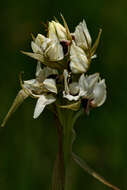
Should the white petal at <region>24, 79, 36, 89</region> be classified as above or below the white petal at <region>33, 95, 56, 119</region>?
above

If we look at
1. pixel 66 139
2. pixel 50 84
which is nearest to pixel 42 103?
pixel 50 84

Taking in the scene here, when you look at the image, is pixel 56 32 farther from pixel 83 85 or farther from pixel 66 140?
pixel 66 140

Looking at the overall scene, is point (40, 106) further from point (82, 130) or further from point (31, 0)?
point (31, 0)

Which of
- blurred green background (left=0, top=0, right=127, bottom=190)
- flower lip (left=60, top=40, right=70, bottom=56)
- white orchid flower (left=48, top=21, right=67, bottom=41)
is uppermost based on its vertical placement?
white orchid flower (left=48, top=21, right=67, bottom=41)

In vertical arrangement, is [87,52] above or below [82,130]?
above

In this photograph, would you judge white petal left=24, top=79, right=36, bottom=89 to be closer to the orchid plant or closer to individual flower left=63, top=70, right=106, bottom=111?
the orchid plant

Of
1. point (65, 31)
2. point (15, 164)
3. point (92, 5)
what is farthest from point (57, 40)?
point (92, 5)

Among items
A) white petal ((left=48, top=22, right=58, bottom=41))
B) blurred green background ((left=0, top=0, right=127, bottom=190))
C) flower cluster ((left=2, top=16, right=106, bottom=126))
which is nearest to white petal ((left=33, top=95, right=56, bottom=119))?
flower cluster ((left=2, top=16, right=106, bottom=126))
